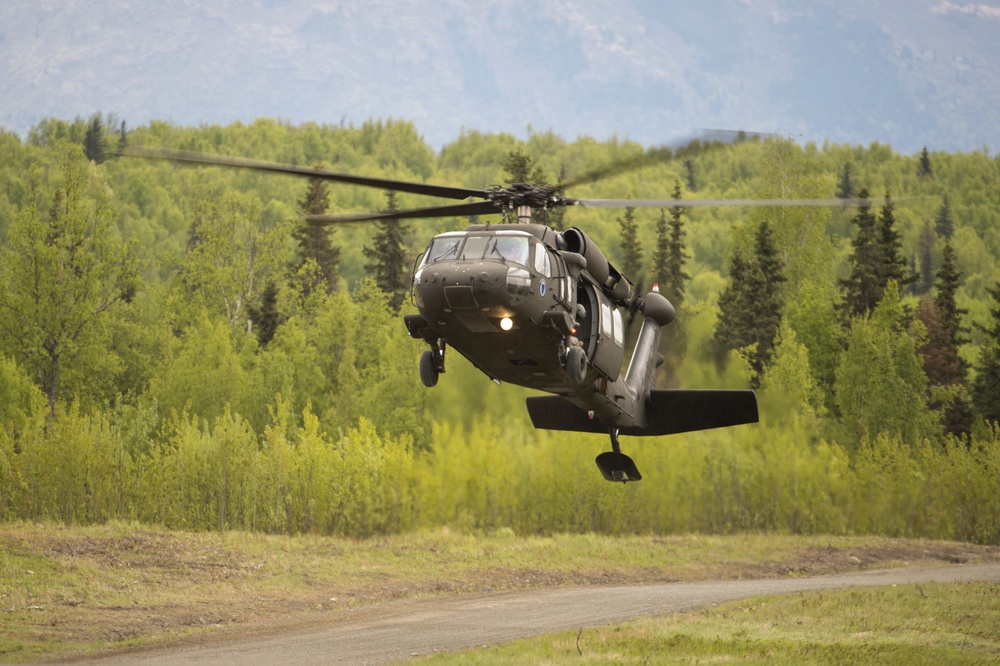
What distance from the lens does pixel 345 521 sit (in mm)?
39625

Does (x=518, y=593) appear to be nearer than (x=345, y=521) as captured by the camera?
Yes

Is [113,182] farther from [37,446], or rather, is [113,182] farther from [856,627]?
[856,627]

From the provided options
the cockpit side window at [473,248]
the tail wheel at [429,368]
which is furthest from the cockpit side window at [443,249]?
the tail wheel at [429,368]

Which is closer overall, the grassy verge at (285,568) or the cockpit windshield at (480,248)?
the cockpit windshield at (480,248)

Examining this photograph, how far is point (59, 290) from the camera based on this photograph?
46938 mm

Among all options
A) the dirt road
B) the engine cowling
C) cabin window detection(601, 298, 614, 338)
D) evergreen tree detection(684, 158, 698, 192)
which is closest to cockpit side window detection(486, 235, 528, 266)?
the engine cowling

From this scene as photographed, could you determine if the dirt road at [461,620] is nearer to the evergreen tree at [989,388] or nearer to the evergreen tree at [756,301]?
the evergreen tree at [756,301]

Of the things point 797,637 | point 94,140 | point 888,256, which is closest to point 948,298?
point 888,256

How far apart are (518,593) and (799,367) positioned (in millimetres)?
22642

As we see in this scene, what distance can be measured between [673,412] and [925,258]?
99.7 m

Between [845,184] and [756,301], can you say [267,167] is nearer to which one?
[756,301]

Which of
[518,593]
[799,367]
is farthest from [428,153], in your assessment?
[518,593]

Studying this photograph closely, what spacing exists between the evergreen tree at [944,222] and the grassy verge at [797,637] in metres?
98.5

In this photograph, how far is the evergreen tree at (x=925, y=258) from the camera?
113 metres
